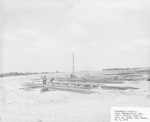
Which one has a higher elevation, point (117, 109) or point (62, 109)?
point (117, 109)

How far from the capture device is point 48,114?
12.3 meters

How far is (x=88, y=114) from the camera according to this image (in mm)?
12000

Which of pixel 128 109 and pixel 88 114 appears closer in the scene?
pixel 128 109

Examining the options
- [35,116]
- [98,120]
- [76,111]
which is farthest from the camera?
[76,111]

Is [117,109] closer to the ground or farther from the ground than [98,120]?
farther from the ground

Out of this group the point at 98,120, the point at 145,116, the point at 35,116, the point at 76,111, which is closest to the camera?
the point at 145,116

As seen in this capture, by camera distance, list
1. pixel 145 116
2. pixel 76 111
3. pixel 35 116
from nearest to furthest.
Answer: pixel 145 116
pixel 35 116
pixel 76 111

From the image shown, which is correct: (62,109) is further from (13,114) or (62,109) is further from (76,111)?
(13,114)

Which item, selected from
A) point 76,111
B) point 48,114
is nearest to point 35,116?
point 48,114

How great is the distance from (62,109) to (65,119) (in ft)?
9.34

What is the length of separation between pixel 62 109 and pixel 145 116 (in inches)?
311

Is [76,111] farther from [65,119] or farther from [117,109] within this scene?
[117,109]

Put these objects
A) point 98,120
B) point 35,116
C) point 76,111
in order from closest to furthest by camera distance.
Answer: point 98,120
point 35,116
point 76,111

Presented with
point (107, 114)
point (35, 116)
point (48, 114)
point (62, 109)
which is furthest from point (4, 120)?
point (107, 114)
